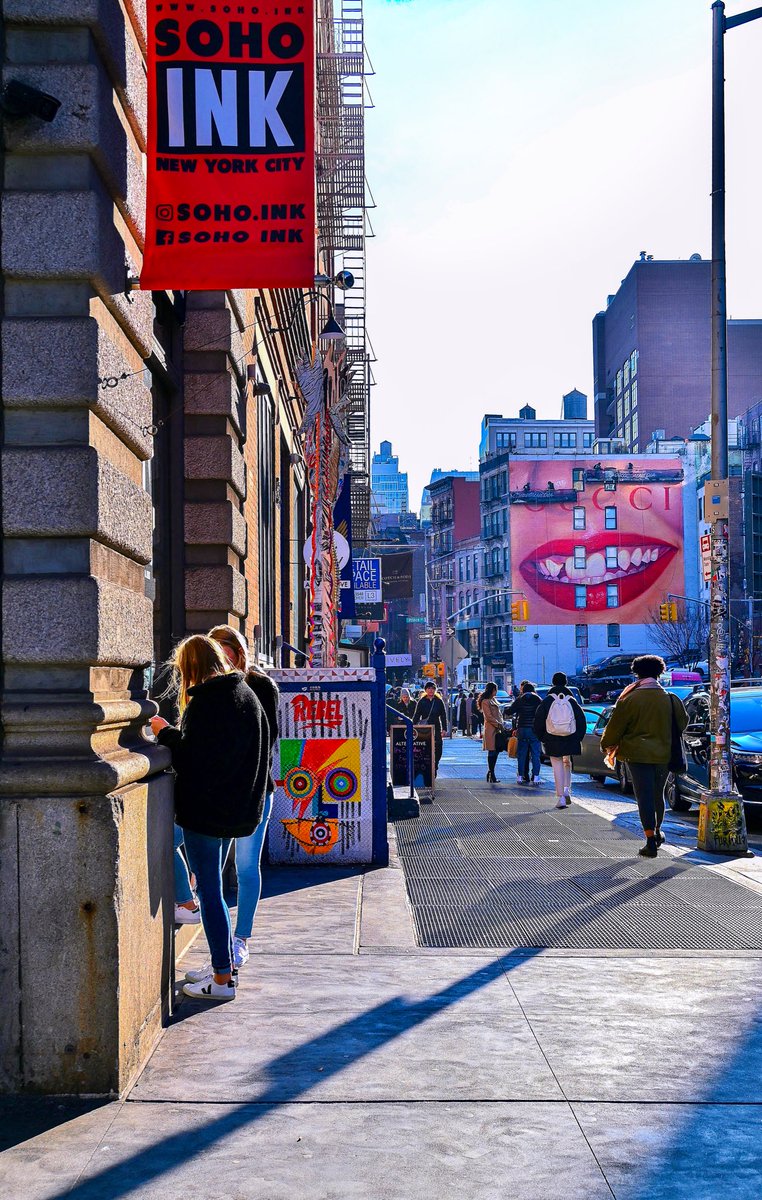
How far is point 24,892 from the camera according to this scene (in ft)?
15.5

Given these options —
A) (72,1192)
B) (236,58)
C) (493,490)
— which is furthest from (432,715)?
(493,490)

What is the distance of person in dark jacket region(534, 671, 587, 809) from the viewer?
16531mm

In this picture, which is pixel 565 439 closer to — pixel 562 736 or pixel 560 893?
pixel 562 736

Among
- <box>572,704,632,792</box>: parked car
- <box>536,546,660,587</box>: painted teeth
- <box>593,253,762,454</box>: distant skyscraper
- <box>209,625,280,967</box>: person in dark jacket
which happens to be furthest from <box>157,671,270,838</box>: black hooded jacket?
<box>593,253,762,454</box>: distant skyscraper

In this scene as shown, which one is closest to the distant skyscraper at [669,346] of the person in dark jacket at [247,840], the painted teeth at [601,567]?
the painted teeth at [601,567]

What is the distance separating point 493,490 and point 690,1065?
96690mm

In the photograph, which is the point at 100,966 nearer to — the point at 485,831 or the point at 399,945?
the point at 399,945

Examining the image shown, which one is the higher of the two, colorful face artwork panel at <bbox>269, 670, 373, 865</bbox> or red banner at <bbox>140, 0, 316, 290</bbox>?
red banner at <bbox>140, 0, 316, 290</bbox>

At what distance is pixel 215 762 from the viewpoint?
6141 mm

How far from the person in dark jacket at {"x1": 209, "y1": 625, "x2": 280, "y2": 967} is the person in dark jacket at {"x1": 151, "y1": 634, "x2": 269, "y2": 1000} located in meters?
0.45

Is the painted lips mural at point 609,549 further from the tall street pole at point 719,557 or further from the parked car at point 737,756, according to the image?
the tall street pole at point 719,557

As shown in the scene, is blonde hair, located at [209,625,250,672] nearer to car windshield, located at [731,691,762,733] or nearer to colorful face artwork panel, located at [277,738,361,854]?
colorful face artwork panel, located at [277,738,361,854]

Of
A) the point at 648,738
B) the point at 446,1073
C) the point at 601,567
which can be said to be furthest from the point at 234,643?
the point at 601,567

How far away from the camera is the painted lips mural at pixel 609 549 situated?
93.5 m
